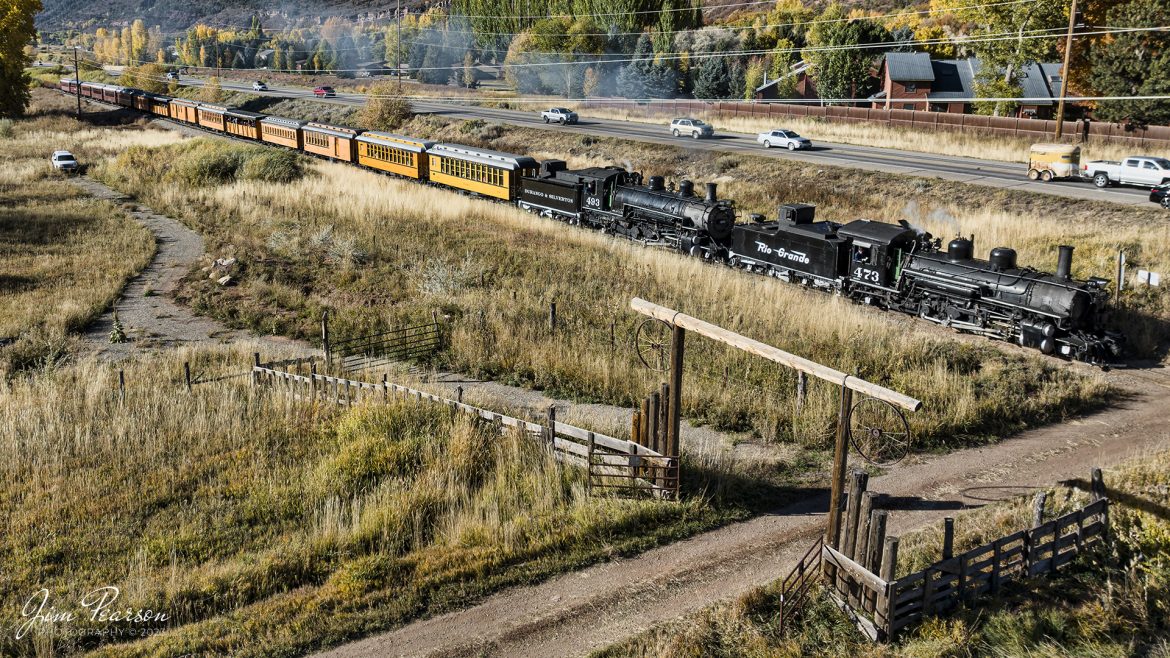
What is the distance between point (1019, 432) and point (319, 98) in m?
87.3

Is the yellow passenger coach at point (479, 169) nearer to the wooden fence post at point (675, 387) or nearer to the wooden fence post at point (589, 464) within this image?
the wooden fence post at point (589, 464)

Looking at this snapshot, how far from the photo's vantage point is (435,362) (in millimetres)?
22688

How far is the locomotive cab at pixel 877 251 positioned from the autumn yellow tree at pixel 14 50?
7821cm

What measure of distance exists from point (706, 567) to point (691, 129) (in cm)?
4678

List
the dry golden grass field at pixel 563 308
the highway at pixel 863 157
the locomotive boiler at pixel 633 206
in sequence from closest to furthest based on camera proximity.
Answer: the dry golden grass field at pixel 563 308
the locomotive boiler at pixel 633 206
the highway at pixel 863 157

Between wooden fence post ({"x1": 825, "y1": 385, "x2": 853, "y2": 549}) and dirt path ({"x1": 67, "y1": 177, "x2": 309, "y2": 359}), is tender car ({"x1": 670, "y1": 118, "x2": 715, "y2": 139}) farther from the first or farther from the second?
wooden fence post ({"x1": 825, "y1": 385, "x2": 853, "y2": 549})

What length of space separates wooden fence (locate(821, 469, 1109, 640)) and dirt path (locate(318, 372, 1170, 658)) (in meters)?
1.31

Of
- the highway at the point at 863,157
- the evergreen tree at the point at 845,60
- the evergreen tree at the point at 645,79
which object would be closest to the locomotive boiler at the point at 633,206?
the highway at the point at 863,157

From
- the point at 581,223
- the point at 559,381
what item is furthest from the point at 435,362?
the point at 581,223

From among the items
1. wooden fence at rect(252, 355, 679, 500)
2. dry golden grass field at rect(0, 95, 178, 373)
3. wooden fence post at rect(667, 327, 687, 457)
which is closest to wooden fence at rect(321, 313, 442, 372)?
wooden fence at rect(252, 355, 679, 500)

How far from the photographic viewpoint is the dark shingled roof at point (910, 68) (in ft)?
218

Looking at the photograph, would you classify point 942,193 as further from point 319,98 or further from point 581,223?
point 319,98

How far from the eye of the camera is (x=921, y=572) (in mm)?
10906

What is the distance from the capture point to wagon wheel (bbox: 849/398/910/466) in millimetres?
16625
